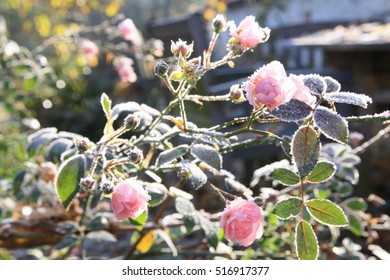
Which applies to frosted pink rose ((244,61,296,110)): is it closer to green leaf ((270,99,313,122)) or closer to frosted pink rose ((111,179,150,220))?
green leaf ((270,99,313,122))

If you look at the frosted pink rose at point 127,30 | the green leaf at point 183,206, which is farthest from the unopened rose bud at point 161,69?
the frosted pink rose at point 127,30

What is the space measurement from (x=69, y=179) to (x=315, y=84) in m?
0.33

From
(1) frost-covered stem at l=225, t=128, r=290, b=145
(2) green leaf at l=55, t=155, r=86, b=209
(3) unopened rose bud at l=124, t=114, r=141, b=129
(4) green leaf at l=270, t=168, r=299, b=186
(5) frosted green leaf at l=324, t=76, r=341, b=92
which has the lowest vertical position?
(4) green leaf at l=270, t=168, r=299, b=186

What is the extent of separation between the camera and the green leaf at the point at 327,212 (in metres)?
0.68

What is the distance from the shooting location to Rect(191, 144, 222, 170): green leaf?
0.71m

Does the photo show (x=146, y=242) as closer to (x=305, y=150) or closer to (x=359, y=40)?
(x=305, y=150)

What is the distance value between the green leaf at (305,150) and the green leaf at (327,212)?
4.0 inches

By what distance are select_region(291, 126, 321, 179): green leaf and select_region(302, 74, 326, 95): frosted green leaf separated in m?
0.06

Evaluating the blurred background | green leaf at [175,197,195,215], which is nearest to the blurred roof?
the blurred background

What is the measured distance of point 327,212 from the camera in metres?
0.69

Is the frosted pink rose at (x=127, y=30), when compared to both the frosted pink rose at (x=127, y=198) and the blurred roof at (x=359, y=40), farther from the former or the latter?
the frosted pink rose at (x=127, y=198)
